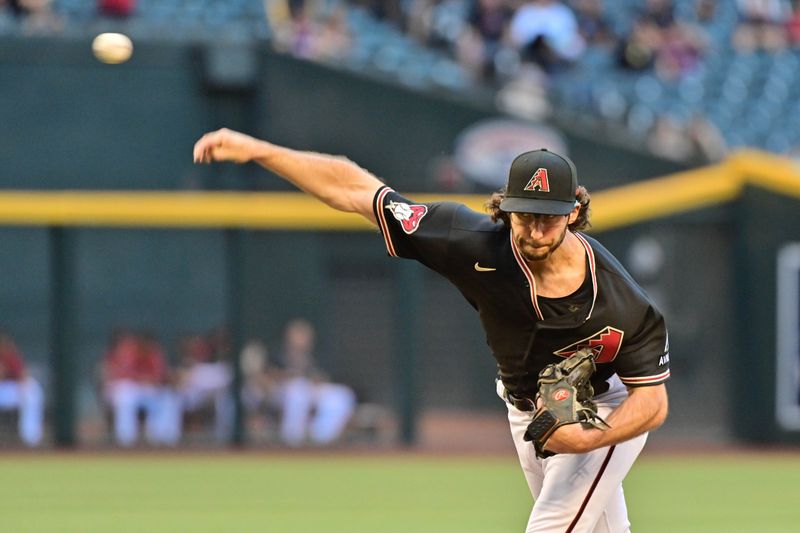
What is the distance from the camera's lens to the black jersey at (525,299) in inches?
183

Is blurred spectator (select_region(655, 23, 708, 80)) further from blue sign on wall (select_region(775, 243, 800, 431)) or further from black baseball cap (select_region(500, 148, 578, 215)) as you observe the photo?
black baseball cap (select_region(500, 148, 578, 215))

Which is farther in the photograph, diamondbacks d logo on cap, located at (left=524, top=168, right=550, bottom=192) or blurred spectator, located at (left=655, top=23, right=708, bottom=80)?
blurred spectator, located at (left=655, top=23, right=708, bottom=80)

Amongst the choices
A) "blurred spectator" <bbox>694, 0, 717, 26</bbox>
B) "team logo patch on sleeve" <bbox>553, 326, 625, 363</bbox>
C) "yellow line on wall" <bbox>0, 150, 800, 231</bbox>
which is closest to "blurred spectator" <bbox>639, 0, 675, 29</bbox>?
"blurred spectator" <bbox>694, 0, 717, 26</bbox>

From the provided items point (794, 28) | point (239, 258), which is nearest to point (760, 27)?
point (794, 28)

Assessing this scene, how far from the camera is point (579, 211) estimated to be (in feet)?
15.9

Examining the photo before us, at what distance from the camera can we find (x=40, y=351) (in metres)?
12.8

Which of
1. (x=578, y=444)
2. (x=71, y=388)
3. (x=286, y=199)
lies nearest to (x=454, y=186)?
(x=286, y=199)

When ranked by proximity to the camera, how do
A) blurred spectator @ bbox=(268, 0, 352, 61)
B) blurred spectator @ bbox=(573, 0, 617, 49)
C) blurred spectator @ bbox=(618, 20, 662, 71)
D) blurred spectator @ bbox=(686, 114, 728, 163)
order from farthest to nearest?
blurred spectator @ bbox=(573, 0, 617, 49)
blurred spectator @ bbox=(618, 20, 662, 71)
blurred spectator @ bbox=(686, 114, 728, 163)
blurred spectator @ bbox=(268, 0, 352, 61)

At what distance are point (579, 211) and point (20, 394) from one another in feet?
29.1

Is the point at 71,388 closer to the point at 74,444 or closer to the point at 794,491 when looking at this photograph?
the point at 74,444

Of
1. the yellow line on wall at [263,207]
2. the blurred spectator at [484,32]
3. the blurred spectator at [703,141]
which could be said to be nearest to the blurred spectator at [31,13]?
the yellow line on wall at [263,207]

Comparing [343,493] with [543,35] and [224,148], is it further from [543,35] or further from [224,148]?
[543,35]

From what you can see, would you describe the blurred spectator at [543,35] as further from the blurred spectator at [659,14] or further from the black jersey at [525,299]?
the black jersey at [525,299]

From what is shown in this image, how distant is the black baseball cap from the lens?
4422 mm
